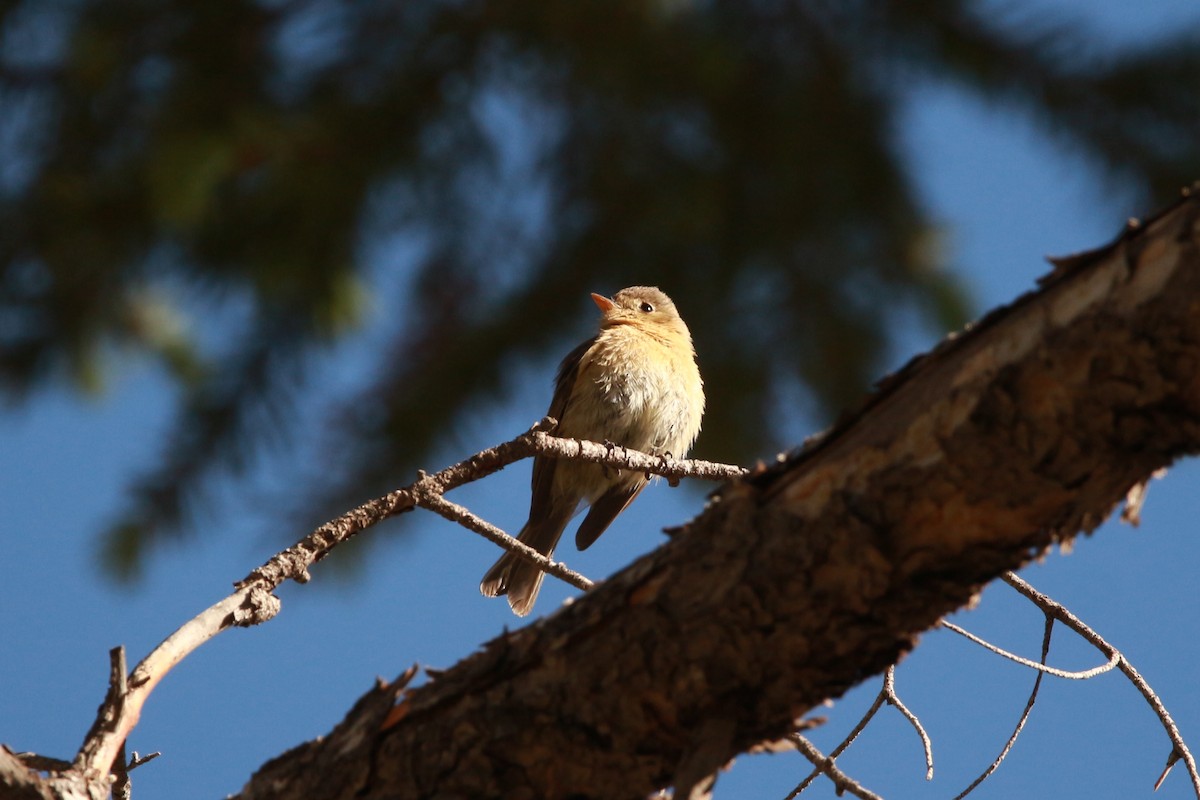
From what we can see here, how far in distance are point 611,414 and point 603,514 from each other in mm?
684

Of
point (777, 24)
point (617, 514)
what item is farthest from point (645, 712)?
point (617, 514)

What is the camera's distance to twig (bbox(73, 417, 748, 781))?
209 cm

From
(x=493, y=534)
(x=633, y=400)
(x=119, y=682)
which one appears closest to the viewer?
(x=119, y=682)

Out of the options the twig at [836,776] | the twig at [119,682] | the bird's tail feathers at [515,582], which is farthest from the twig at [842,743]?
the bird's tail feathers at [515,582]

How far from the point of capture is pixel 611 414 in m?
6.39

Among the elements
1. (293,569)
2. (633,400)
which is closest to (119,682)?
(293,569)

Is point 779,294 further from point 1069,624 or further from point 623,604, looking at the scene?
point 623,604

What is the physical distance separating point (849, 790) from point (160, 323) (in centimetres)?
336

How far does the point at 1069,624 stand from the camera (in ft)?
9.64

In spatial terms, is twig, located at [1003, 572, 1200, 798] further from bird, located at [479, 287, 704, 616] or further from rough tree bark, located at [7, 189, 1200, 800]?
bird, located at [479, 287, 704, 616]

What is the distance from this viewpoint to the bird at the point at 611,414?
638 cm

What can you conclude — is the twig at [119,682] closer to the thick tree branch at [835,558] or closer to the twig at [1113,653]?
the thick tree branch at [835,558]

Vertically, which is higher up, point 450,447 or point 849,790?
point 450,447

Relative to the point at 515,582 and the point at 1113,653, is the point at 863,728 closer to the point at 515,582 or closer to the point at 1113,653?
the point at 1113,653
